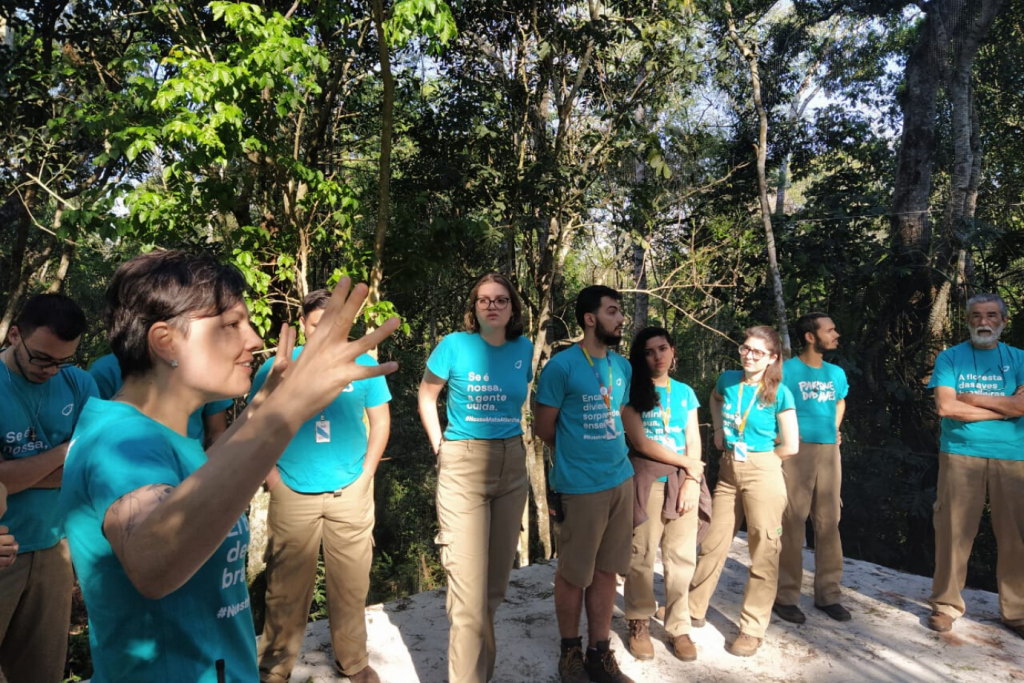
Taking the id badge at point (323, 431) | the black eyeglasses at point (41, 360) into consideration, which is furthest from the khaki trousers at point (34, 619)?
the id badge at point (323, 431)

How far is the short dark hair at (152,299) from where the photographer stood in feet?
3.87

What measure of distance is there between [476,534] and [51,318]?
191 cm

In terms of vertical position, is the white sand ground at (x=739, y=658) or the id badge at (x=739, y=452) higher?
the id badge at (x=739, y=452)

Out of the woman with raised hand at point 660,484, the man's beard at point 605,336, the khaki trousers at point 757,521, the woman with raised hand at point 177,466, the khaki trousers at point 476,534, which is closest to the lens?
the woman with raised hand at point 177,466

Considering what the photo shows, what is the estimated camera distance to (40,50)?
6.98 metres

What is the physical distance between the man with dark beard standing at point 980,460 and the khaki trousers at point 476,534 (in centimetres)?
278

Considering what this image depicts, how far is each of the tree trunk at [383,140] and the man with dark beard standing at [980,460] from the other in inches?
160

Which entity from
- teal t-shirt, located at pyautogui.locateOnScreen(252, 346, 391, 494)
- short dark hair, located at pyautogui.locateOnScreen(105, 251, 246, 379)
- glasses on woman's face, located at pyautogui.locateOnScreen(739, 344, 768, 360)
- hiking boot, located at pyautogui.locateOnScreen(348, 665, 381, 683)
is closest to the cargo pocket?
teal t-shirt, located at pyautogui.locateOnScreen(252, 346, 391, 494)

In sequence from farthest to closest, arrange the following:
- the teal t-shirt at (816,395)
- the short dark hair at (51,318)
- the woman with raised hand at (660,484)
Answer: the teal t-shirt at (816,395)
the woman with raised hand at (660,484)
the short dark hair at (51,318)

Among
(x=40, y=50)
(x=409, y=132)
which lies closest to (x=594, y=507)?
(x=409, y=132)

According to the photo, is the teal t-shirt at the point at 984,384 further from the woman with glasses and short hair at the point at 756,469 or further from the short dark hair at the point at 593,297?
the short dark hair at the point at 593,297

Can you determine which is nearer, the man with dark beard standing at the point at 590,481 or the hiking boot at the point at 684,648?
the man with dark beard standing at the point at 590,481

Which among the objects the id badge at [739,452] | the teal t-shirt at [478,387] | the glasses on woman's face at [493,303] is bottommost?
the id badge at [739,452]

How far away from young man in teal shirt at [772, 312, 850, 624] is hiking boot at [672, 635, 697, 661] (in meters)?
0.93
